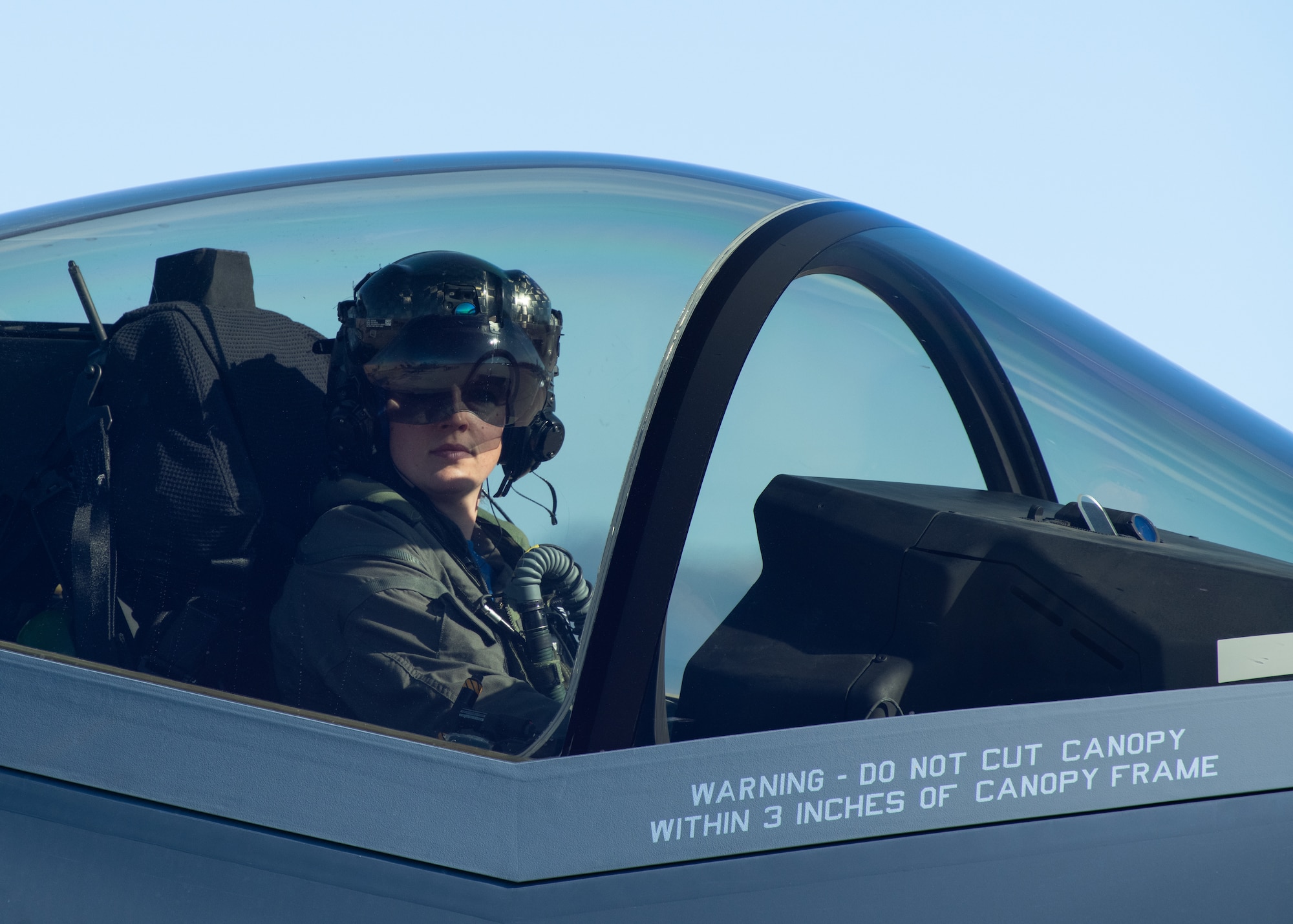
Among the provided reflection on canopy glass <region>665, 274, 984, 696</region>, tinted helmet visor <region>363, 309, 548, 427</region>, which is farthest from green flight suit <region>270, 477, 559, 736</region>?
reflection on canopy glass <region>665, 274, 984, 696</region>

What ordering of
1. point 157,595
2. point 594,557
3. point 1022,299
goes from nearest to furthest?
point 594,557, point 157,595, point 1022,299

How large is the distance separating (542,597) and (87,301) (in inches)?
37.2

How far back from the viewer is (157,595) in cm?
133

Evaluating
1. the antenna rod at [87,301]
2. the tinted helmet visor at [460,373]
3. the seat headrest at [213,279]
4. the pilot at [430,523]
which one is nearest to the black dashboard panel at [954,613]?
the pilot at [430,523]

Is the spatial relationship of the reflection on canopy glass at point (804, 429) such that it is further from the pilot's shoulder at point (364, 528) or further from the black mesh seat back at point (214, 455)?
the black mesh seat back at point (214, 455)

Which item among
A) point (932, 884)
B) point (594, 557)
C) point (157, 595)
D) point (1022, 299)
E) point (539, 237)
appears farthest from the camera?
point (1022, 299)

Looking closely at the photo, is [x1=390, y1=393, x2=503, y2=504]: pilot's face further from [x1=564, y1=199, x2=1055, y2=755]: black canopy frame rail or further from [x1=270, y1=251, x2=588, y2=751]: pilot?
[x1=564, y1=199, x2=1055, y2=755]: black canopy frame rail

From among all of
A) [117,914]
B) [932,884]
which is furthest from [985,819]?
[117,914]

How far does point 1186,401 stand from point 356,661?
3.88ft

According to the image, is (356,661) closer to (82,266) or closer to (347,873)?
(347,873)

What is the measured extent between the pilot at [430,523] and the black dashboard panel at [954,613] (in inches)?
9.2

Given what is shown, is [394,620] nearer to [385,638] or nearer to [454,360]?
[385,638]

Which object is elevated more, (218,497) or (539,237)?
(539,237)

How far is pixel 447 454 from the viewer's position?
55.2 inches
